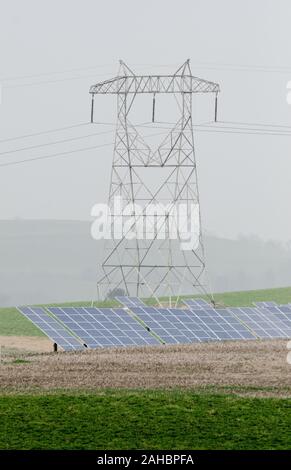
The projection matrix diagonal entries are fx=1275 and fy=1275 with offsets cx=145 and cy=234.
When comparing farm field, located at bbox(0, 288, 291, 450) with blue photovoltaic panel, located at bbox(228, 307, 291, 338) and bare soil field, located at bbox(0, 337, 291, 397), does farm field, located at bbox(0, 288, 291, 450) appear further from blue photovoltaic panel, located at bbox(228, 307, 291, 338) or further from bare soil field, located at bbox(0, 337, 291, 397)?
blue photovoltaic panel, located at bbox(228, 307, 291, 338)

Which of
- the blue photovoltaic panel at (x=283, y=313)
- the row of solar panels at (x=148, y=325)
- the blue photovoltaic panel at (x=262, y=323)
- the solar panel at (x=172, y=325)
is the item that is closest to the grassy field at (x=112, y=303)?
the blue photovoltaic panel at (x=283, y=313)

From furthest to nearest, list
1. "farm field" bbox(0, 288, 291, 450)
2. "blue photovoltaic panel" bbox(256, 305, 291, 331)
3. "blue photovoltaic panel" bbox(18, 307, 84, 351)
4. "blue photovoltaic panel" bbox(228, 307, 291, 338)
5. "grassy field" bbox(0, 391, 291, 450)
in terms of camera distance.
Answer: "blue photovoltaic panel" bbox(256, 305, 291, 331) < "blue photovoltaic panel" bbox(228, 307, 291, 338) < "blue photovoltaic panel" bbox(18, 307, 84, 351) < "farm field" bbox(0, 288, 291, 450) < "grassy field" bbox(0, 391, 291, 450)

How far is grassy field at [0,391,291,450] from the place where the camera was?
1207 inches

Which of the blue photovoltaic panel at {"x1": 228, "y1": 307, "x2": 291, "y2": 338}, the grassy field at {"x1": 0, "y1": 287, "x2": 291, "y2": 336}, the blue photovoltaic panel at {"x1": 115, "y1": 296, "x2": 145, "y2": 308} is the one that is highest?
the blue photovoltaic panel at {"x1": 115, "y1": 296, "x2": 145, "y2": 308}

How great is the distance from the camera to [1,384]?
42.7m

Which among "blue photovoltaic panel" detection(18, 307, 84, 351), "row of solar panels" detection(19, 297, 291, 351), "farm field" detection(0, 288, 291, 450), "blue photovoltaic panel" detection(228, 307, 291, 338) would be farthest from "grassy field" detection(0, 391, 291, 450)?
"blue photovoltaic panel" detection(228, 307, 291, 338)

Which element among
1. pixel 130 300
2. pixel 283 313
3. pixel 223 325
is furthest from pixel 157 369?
pixel 130 300

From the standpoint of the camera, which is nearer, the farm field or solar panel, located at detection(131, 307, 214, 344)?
the farm field

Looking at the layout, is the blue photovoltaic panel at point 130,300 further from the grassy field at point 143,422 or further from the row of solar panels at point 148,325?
the grassy field at point 143,422

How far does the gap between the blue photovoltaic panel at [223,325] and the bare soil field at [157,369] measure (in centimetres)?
557

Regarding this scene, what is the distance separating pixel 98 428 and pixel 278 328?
39.1 m

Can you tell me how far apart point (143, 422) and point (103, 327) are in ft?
87.9
